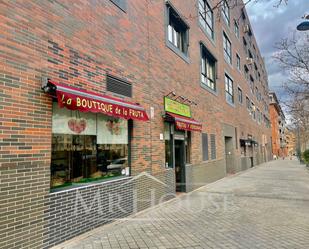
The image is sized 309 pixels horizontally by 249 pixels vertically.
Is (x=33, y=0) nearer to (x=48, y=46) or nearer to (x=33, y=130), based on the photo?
(x=48, y=46)

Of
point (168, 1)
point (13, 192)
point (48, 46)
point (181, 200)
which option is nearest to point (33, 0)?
point (48, 46)

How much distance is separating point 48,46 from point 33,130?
1.72 metres

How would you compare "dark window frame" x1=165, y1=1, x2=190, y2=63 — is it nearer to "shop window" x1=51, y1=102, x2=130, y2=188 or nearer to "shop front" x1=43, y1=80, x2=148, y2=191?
"shop front" x1=43, y1=80, x2=148, y2=191

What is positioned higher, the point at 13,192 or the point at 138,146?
the point at 138,146

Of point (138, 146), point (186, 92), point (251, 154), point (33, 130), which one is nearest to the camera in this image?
point (33, 130)

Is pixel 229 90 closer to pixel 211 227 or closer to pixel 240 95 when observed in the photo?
pixel 240 95

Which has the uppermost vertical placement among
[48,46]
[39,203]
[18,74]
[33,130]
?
[48,46]

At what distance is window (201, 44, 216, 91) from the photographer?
14992mm

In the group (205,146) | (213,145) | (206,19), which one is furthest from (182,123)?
(206,19)

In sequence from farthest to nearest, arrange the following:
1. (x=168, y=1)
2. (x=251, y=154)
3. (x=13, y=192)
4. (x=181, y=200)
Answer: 1. (x=251, y=154)
2. (x=168, y=1)
3. (x=181, y=200)
4. (x=13, y=192)

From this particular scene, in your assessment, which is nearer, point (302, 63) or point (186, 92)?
point (302, 63)

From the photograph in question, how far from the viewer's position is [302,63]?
1101 cm

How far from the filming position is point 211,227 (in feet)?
20.6

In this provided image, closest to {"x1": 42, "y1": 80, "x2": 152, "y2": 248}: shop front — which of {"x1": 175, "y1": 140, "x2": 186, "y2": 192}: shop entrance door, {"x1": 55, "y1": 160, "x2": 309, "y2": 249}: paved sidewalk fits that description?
{"x1": 55, "y1": 160, "x2": 309, "y2": 249}: paved sidewalk
